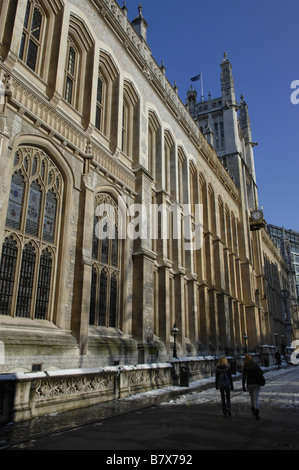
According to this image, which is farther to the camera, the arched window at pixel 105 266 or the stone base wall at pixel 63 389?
the arched window at pixel 105 266

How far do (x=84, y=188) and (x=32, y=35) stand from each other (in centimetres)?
618

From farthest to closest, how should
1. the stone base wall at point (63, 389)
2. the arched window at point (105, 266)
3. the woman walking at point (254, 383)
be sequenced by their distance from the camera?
the arched window at point (105, 266) → the woman walking at point (254, 383) → the stone base wall at point (63, 389)

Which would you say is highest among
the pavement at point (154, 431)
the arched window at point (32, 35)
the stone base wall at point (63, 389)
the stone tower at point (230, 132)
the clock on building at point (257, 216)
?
the stone tower at point (230, 132)

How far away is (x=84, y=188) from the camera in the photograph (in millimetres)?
14445

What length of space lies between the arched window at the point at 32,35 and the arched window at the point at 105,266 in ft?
19.6

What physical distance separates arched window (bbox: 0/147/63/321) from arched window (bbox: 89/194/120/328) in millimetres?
2656

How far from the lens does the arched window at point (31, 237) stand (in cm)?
1103

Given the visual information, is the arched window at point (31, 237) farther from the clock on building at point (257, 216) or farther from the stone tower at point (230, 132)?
the clock on building at point (257, 216)

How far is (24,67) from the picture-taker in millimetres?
12789

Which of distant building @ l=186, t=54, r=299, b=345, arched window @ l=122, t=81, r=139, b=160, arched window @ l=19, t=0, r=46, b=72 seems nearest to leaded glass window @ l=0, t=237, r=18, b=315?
arched window @ l=19, t=0, r=46, b=72

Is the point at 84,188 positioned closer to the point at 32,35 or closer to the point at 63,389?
the point at 32,35

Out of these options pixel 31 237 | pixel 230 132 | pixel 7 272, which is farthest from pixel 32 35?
pixel 230 132

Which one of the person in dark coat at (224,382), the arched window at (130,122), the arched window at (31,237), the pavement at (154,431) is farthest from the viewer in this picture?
the arched window at (130,122)

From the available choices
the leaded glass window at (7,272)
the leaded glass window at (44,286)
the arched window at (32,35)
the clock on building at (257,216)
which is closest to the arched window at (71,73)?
the arched window at (32,35)
